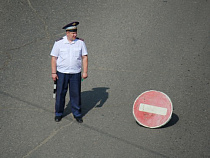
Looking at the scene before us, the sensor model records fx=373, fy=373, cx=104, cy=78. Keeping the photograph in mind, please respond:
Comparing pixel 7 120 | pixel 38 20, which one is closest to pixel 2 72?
pixel 7 120

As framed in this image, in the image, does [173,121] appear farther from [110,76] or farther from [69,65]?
[69,65]

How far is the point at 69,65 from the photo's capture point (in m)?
6.91

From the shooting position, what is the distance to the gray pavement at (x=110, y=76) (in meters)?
6.48

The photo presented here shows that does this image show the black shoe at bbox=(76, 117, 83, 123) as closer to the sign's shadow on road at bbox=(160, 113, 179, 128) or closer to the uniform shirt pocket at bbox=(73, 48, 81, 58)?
the uniform shirt pocket at bbox=(73, 48, 81, 58)

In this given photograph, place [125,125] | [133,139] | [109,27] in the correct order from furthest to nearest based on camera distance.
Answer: [109,27]
[125,125]
[133,139]

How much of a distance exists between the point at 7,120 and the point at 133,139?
7.94 feet

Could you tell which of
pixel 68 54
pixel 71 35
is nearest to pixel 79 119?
pixel 68 54

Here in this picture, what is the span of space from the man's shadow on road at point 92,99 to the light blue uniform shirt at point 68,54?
1.03 m

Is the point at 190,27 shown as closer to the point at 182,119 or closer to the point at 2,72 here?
the point at 182,119

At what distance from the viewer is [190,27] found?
424 inches

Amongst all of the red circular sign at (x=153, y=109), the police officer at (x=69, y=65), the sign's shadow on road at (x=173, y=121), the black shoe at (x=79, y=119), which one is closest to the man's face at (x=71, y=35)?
the police officer at (x=69, y=65)

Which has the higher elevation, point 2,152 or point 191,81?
point 191,81

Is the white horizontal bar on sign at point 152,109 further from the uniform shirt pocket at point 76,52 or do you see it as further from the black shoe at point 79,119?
the uniform shirt pocket at point 76,52

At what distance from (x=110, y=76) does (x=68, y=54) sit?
2.05m
